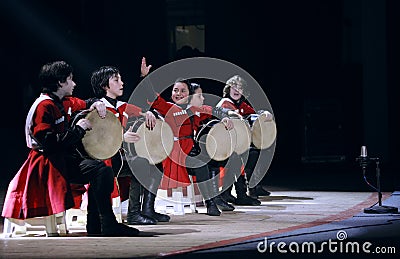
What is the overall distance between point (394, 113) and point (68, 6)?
5.15m

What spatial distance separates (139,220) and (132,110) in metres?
0.85

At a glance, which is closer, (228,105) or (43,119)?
(43,119)

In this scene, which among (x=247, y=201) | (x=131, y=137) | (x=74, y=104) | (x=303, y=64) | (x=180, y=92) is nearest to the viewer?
(x=74, y=104)

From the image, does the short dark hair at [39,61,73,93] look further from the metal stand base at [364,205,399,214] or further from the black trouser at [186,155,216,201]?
the metal stand base at [364,205,399,214]

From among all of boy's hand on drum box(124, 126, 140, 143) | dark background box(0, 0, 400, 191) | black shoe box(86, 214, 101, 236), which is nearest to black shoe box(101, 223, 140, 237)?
black shoe box(86, 214, 101, 236)

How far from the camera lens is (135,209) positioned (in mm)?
6715

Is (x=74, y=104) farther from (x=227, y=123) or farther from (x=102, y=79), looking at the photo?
(x=227, y=123)

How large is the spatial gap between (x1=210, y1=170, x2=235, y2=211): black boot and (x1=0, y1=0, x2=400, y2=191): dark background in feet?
16.7

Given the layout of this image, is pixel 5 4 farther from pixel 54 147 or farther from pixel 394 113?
pixel 54 147

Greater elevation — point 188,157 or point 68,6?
point 68,6

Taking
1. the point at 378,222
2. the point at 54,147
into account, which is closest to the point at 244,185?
the point at 378,222

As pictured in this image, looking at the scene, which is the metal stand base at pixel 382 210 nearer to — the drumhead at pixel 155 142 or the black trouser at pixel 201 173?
the black trouser at pixel 201 173

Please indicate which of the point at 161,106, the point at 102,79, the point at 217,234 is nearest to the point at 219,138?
the point at 161,106

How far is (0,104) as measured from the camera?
1341 cm
